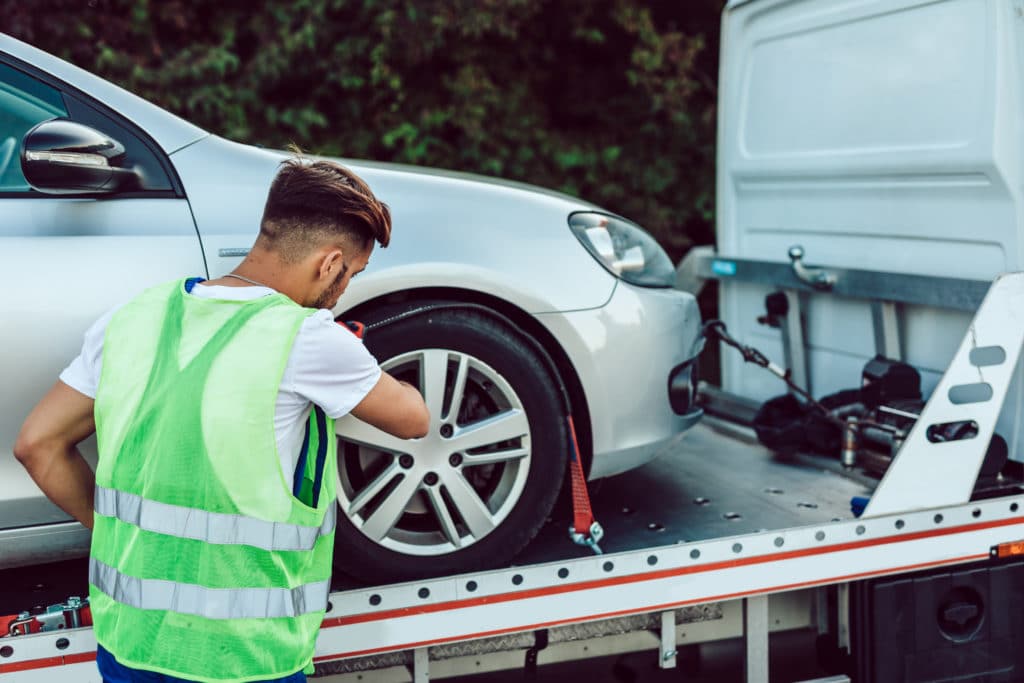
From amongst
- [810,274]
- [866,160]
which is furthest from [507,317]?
[866,160]

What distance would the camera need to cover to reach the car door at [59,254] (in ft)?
7.14

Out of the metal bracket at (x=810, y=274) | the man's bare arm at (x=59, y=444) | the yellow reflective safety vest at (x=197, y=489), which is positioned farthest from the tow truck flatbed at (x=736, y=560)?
the metal bracket at (x=810, y=274)

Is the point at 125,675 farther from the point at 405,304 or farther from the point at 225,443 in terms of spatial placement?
the point at 405,304

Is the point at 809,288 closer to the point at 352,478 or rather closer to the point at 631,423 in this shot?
the point at 631,423

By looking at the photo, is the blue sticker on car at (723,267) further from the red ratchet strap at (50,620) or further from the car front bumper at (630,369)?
the red ratchet strap at (50,620)

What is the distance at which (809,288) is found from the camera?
3543mm

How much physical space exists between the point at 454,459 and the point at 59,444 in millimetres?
904

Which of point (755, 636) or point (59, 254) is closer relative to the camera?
point (59, 254)

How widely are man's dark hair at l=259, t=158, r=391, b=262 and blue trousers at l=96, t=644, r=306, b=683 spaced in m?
0.71

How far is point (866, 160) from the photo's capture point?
339 centimetres

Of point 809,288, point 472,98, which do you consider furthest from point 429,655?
point 472,98

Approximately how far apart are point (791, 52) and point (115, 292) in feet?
8.35

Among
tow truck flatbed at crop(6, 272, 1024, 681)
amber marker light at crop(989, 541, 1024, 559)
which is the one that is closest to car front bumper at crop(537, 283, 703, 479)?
tow truck flatbed at crop(6, 272, 1024, 681)

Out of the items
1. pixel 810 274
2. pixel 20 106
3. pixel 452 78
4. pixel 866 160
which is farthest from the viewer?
pixel 452 78
